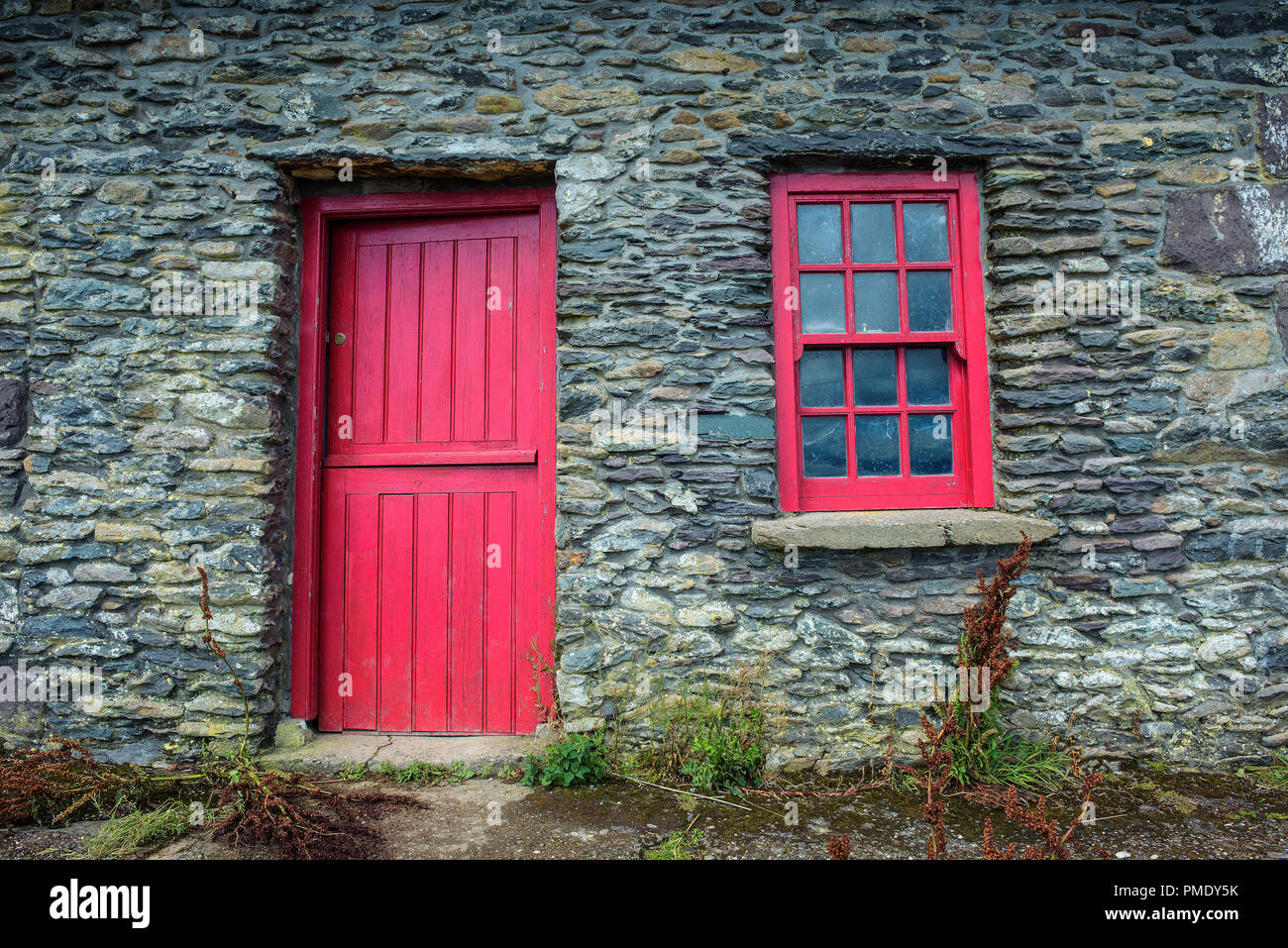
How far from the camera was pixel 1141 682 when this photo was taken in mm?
3490

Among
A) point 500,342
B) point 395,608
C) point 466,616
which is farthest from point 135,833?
point 500,342

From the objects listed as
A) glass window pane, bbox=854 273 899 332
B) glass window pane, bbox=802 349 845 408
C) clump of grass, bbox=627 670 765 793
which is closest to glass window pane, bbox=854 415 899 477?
glass window pane, bbox=802 349 845 408

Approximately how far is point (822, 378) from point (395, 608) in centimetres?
258

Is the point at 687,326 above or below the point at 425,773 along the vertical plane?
above

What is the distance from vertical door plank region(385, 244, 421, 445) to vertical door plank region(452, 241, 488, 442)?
8.7 inches

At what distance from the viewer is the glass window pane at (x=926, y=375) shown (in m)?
3.79

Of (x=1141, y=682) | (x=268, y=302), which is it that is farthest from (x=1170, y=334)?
(x=268, y=302)

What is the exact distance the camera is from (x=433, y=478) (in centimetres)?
386

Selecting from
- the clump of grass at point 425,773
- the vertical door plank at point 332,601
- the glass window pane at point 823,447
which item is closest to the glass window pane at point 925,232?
the glass window pane at point 823,447

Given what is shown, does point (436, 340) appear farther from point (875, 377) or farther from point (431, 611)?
point (875, 377)

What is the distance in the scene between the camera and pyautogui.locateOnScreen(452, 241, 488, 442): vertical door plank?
3873mm

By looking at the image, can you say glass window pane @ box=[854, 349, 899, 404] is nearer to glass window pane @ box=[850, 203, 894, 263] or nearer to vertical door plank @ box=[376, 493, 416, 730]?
glass window pane @ box=[850, 203, 894, 263]

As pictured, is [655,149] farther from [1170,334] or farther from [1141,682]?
[1141,682]

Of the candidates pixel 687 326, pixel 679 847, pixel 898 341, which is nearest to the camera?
pixel 679 847
